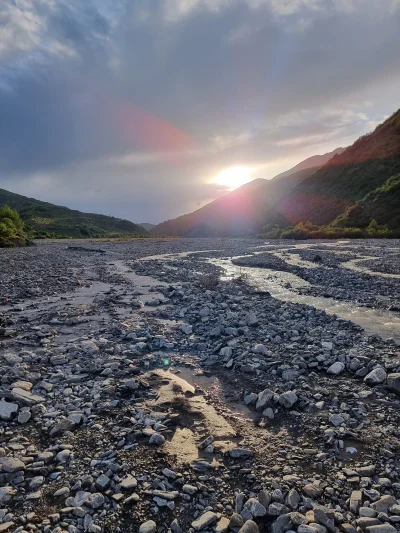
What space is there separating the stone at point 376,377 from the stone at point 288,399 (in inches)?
61.7

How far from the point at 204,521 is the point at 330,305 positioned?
1084 cm

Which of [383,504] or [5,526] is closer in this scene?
[5,526]

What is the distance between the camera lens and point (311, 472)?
169 inches

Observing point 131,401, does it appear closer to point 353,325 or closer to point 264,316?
point 264,316

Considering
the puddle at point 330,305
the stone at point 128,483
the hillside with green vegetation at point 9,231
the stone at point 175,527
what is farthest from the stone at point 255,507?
the hillside with green vegetation at point 9,231

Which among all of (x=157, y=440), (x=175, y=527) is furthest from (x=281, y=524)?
(x=157, y=440)

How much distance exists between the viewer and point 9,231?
5241cm

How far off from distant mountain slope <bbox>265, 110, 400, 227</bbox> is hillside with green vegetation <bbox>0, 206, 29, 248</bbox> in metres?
58.5

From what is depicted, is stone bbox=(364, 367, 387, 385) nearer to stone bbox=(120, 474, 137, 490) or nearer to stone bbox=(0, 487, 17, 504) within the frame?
stone bbox=(120, 474, 137, 490)

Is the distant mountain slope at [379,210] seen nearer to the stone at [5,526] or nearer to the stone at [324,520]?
the stone at [324,520]

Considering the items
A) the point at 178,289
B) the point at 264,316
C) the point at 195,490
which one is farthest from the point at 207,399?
the point at 178,289

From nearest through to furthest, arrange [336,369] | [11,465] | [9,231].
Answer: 1. [11,465]
2. [336,369]
3. [9,231]

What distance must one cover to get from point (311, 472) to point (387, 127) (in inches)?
4149

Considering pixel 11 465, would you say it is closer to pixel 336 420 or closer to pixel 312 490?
pixel 312 490
